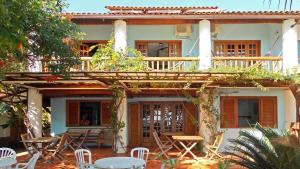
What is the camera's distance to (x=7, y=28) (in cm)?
541

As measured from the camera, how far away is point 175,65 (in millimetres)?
14070

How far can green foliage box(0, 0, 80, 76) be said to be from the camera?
242 inches

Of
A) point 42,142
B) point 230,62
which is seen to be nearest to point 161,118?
point 230,62

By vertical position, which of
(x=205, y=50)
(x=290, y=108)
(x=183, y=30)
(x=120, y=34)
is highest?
(x=183, y=30)

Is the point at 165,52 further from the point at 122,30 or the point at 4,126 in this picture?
the point at 4,126

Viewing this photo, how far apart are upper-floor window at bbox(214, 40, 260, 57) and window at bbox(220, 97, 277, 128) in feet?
6.21

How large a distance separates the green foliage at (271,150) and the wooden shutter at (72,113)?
11.2 meters

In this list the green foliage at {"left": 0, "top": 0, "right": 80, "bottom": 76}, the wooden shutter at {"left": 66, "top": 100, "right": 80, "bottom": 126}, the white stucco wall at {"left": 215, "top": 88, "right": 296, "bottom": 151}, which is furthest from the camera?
the wooden shutter at {"left": 66, "top": 100, "right": 80, "bottom": 126}

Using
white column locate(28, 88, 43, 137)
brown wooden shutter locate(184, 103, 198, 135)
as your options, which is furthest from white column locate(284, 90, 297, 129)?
white column locate(28, 88, 43, 137)

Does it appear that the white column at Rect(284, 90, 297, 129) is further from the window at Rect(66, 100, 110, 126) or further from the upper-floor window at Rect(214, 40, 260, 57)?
the window at Rect(66, 100, 110, 126)

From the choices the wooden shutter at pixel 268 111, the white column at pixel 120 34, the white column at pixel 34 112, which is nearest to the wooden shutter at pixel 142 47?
the white column at pixel 120 34

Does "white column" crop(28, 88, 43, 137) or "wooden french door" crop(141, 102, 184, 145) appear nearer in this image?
"white column" crop(28, 88, 43, 137)

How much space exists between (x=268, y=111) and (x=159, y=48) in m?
5.02

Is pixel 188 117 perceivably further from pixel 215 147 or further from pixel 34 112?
pixel 34 112
